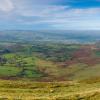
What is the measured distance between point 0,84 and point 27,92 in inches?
374

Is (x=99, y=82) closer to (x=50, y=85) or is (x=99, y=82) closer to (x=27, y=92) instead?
(x=50, y=85)

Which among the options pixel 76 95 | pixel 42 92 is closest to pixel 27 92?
pixel 42 92

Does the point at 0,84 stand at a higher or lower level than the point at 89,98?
higher

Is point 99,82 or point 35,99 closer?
point 35,99

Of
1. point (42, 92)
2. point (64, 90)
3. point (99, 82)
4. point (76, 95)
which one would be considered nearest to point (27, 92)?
point (42, 92)

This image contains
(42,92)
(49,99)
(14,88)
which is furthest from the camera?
(14,88)

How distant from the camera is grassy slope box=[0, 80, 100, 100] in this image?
42.7 meters

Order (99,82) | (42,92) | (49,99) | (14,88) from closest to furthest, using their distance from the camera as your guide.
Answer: (49,99), (42,92), (14,88), (99,82)

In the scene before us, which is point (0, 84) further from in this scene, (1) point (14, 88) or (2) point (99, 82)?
(2) point (99, 82)

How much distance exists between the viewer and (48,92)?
4994cm

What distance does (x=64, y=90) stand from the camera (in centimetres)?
5250

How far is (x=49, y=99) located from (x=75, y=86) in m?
16.2

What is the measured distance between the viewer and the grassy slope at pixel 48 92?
42.7 m

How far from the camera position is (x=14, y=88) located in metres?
55.0
